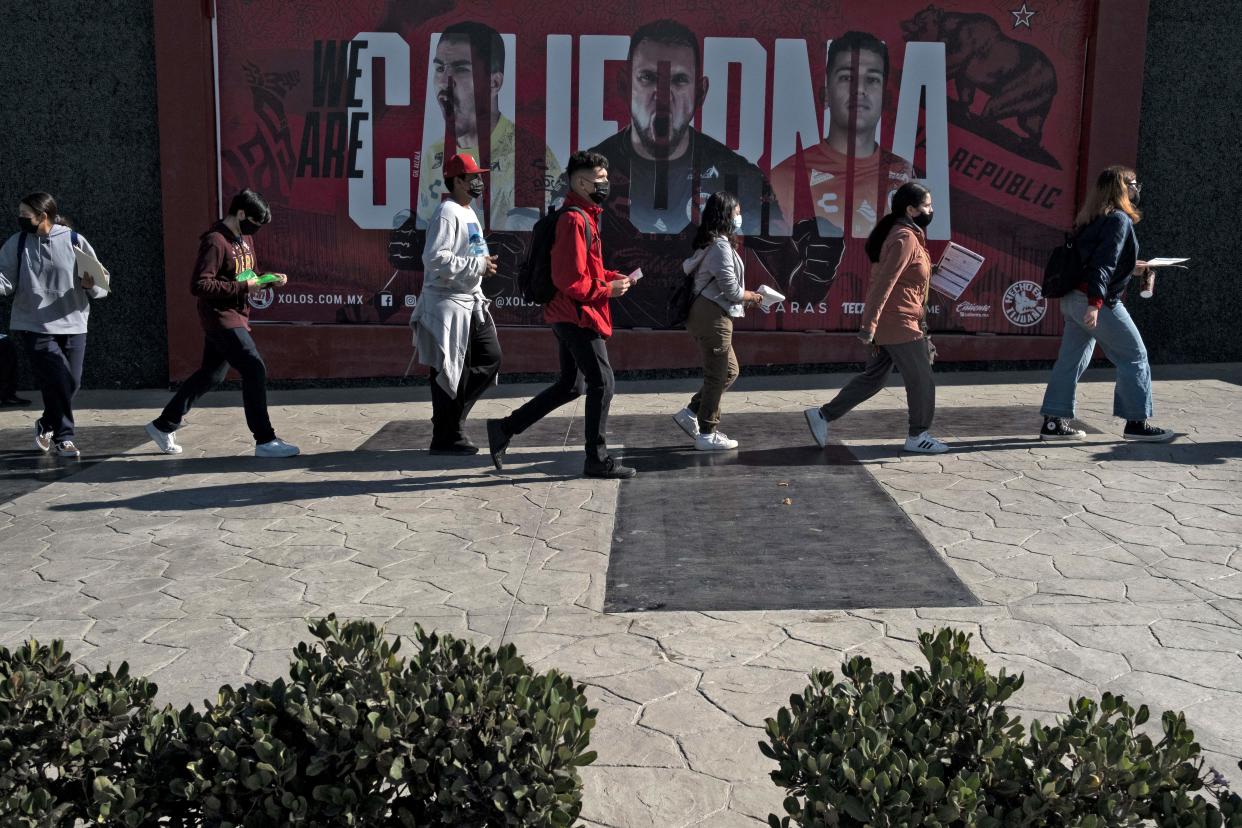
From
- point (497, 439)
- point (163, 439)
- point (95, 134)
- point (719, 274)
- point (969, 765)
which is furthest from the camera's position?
point (95, 134)

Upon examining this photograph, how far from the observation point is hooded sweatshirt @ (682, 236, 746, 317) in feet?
27.1

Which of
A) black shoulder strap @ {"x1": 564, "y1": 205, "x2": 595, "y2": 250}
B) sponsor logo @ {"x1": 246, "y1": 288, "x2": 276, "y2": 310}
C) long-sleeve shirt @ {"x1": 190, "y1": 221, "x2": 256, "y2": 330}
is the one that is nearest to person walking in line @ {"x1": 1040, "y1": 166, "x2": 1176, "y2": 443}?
black shoulder strap @ {"x1": 564, "y1": 205, "x2": 595, "y2": 250}

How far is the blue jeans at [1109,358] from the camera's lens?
8312mm

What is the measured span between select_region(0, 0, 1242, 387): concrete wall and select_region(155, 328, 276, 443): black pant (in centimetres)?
320

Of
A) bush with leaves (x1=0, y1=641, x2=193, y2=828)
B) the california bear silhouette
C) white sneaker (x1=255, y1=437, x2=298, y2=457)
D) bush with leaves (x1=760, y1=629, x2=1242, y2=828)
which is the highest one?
the california bear silhouette

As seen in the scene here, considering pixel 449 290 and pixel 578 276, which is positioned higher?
pixel 578 276

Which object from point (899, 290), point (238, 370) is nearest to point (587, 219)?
point (899, 290)

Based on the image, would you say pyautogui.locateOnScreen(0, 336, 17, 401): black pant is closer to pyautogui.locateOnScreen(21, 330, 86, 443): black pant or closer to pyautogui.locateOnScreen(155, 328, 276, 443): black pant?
pyautogui.locateOnScreen(21, 330, 86, 443): black pant

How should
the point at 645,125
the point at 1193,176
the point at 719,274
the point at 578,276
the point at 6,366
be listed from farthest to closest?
1. the point at 1193,176
2. the point at 645,125
3. the point at 6,366
4. the point at 719,274
5. the point at 578,276

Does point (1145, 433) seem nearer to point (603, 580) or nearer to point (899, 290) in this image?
point (899, 290)

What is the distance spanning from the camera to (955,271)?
9.86m

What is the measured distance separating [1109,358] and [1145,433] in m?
0.56

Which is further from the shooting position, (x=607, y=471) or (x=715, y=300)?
(x=715, y=300)

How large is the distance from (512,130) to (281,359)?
2.94 metres
